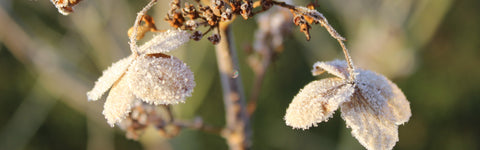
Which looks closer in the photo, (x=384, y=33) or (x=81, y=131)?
(x=384, y=33)

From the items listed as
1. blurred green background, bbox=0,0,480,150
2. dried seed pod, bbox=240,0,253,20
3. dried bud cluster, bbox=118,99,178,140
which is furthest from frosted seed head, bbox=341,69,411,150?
blurred green background, bbox=0,0,480,150

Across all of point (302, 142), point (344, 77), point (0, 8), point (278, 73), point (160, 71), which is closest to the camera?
point (160, 71)

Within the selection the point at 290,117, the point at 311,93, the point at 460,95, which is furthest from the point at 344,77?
the point at 460,95

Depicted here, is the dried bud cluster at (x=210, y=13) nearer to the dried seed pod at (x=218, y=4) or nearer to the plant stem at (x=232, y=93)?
the dried seed pod at (x=218, y=4)

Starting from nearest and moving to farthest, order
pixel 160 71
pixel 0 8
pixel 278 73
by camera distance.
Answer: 1. pixel 160 71
2. pixel 0 8
3. pixel 278 73

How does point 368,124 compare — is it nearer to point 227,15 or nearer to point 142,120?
point 227,15

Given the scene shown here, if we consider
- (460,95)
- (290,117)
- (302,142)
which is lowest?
(290,117)

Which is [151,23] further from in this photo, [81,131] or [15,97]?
[15,97]

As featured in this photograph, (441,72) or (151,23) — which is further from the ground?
(441,72)
